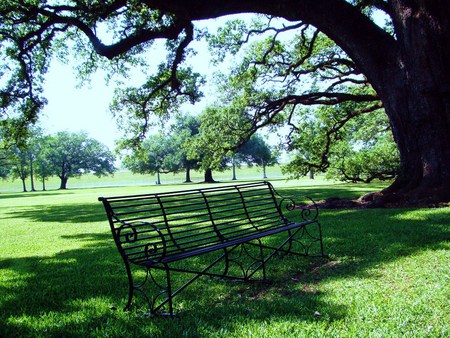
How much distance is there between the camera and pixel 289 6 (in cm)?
934

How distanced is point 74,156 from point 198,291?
225ft

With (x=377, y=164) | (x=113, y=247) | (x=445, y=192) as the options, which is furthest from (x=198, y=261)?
(x=377, y=164)

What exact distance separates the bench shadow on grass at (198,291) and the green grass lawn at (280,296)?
11mm

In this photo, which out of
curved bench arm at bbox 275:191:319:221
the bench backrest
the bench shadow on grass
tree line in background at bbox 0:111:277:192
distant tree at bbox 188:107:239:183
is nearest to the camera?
the bench shadow on grass

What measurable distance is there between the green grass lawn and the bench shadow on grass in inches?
0.4

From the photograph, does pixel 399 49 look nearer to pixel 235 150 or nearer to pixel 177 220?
pixel 177 220

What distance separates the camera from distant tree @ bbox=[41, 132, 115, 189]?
2496 inches

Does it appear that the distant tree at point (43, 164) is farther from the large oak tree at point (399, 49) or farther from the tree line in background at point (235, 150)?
the large oak tree at point (399, 49)

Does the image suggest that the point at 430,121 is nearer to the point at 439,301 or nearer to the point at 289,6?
the point at 289,6

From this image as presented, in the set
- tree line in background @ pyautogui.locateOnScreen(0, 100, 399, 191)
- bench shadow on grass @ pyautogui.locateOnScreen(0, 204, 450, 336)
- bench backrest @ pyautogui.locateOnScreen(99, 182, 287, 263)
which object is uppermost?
tree line in background @ pyautogui.locateOnScreen(0, 100, 399, 191)

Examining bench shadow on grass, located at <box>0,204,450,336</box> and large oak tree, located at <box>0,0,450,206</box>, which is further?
large oak tree, located at <box>0,0,450,206</box>

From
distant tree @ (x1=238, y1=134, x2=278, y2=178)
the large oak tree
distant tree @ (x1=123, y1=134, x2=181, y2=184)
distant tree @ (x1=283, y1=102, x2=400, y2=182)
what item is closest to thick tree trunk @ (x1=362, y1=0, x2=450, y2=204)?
the large oak tree

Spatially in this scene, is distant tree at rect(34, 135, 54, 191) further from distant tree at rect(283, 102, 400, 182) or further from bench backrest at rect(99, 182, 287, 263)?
bench backrest at rect(99, 182, 287, 263)

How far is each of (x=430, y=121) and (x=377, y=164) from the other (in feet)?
50.0
